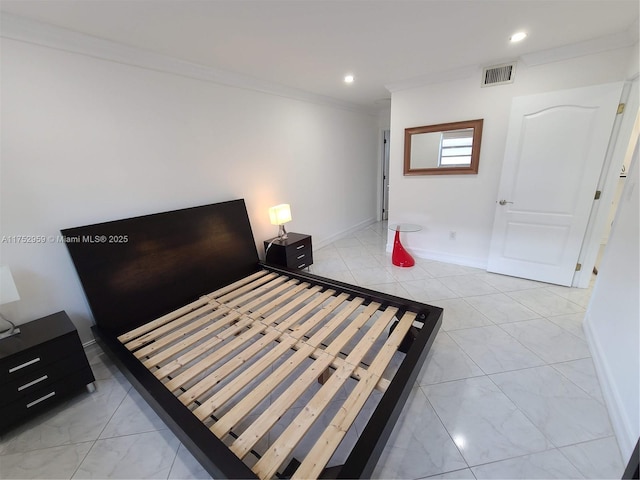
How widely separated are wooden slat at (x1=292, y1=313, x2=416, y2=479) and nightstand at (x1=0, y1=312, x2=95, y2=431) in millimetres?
1578

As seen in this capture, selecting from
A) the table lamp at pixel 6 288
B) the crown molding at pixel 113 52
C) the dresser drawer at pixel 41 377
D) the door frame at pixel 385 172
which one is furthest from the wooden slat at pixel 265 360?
the door frame at pixel 385 172

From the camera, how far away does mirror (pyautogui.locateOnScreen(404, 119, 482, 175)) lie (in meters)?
3.04

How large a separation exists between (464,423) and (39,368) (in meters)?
2.48

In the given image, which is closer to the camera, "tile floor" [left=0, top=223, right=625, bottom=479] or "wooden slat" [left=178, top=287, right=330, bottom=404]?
"tile floor" [left=0, top=223, right=625, bottom=479]

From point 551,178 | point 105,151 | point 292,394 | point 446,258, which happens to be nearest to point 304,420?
point 292,394

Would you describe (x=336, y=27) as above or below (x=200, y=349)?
above

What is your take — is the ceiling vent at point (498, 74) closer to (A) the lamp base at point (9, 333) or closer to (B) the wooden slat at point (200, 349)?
→ (B) the wooden slat at point (200, 349)

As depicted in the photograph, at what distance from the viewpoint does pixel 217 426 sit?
1267 mm

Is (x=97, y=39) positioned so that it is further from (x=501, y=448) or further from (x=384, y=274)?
(x=501, y=448)

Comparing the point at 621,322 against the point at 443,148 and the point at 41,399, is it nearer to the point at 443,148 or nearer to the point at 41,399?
the point at 443,148

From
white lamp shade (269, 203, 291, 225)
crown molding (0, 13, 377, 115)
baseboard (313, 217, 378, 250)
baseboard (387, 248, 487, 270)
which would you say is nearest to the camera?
crown molding (0, 13, 377, 115)

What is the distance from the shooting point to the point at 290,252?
3.15 meters

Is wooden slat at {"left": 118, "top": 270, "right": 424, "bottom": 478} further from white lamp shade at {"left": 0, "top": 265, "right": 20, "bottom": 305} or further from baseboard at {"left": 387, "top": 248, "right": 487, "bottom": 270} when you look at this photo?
baseboard at {"left": 387, "top": 248, "right": 487, "bottom": 270}

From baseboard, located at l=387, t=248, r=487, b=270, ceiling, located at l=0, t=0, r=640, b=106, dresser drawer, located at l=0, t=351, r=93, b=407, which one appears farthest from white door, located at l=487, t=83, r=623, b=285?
dresser drawer, located at l=0, t=351, r=93, b=407
